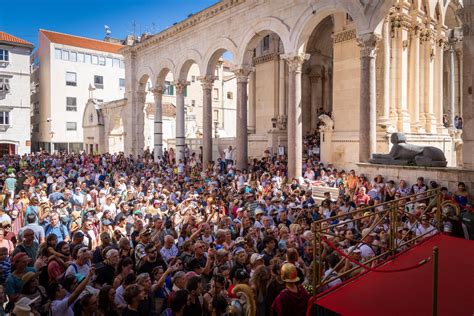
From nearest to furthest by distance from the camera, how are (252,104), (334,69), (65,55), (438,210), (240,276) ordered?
(240,276) → (438,210) → (334,69) → (252,104) → (65,55)

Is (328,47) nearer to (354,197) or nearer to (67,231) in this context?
(354,197)

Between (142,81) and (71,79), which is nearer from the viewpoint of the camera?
(142,81)

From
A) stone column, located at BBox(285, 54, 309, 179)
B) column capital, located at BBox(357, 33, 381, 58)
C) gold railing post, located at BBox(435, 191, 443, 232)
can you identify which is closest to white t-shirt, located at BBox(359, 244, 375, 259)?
gold railing post, located at BBox(435, 191, 443, 232)

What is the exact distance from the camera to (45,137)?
4362 centimetres

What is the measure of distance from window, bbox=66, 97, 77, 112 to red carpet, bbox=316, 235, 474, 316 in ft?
146

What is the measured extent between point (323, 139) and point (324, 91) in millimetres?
7731

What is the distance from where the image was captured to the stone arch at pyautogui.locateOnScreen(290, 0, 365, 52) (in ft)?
46.3

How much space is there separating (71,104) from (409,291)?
4540 cm

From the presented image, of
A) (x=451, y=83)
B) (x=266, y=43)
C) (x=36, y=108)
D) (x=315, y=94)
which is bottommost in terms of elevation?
(x=315, y=94)

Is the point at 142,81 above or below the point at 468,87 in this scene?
above

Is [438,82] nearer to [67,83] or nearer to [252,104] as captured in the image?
[252,104]

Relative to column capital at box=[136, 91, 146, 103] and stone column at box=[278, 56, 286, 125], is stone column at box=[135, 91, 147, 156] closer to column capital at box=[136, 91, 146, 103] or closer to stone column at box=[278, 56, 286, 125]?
column capital at box=[136, 91, 146, 103]

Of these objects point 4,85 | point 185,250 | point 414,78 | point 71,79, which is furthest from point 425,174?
point 71,79

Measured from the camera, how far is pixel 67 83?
4306 centimetres
